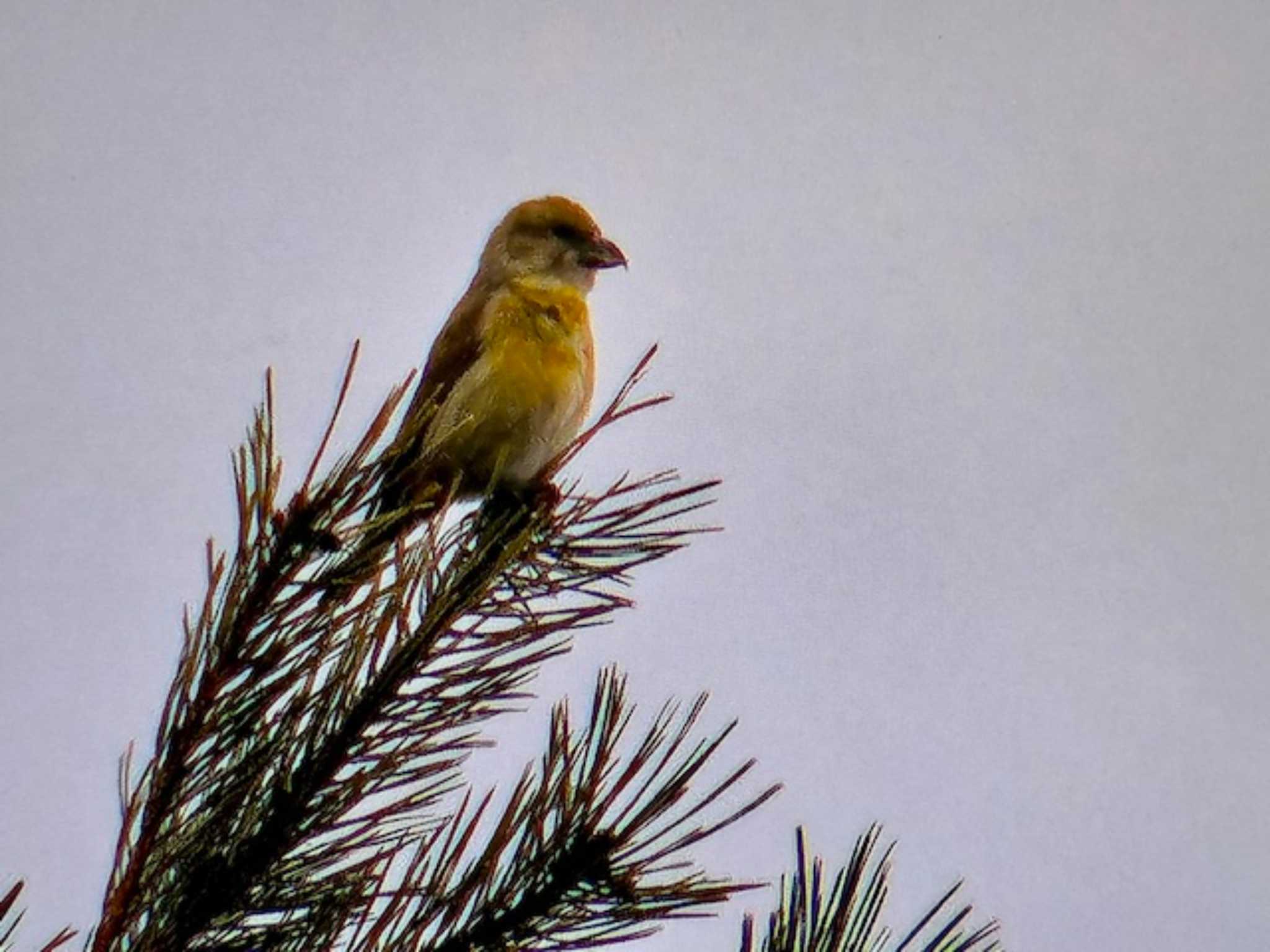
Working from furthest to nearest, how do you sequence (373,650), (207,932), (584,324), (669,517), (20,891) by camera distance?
(584,324), (669,517), (373,650), (207,932), (20,891)

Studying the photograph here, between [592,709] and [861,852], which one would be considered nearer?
[861,852]

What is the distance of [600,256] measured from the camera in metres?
5.07

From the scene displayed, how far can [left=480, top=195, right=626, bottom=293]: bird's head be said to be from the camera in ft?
16.5

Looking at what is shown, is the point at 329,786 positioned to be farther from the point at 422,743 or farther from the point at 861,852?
the point at 861,852

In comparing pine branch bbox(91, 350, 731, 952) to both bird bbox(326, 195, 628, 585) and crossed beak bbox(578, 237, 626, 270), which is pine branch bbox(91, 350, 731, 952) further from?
crossed beak bbox(578, 237, 626, 270)

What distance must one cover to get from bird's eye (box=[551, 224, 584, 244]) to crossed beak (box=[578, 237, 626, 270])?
4 centimetres

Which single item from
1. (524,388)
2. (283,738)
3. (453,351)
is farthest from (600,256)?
(283,738)

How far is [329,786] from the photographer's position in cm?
185

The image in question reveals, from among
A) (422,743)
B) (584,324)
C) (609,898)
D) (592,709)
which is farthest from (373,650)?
(584,324)

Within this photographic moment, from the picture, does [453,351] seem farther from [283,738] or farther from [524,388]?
[283,738]

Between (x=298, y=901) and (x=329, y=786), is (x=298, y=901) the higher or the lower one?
the lower one

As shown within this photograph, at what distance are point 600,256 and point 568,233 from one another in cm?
16

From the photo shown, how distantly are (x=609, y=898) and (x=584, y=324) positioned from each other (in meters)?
2.93

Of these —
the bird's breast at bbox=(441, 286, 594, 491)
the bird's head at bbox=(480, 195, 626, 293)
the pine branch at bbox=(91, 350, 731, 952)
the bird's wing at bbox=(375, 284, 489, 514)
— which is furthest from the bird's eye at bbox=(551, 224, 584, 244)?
the pine branch at bbox=(91, 350, 731, 952)
